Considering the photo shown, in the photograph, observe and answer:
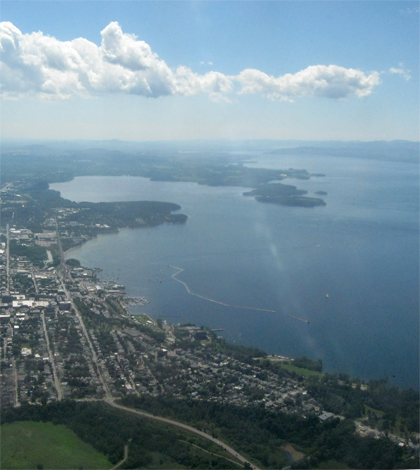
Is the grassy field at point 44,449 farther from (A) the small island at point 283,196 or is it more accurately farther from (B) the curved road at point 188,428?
(A) the small island at point 283,196

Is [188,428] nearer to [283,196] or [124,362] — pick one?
[124,362]

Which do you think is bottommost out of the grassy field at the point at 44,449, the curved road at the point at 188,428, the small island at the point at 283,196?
the curved road at the point at 188,428

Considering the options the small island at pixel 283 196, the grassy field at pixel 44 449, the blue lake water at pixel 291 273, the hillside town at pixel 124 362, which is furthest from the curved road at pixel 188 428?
the small island at pixel 283 196

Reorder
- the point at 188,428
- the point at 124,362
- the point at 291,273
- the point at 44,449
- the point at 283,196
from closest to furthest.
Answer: the point at 44,449 < the point at 188,428 < the point at 124,362 < the point at 291,273 < the point at 283,196

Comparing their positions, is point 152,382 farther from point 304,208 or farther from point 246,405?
point 304,208

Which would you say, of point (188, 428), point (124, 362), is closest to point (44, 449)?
point (188, 428)

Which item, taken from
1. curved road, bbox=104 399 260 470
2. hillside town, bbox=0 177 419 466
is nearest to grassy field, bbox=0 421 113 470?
hillside town, bbox=0 177 419 466

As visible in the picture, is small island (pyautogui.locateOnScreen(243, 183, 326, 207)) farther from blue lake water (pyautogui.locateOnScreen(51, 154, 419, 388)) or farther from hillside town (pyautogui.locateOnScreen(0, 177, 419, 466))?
hillside town (pyautogui.locateOnScreen(0, 177, 419, 466))

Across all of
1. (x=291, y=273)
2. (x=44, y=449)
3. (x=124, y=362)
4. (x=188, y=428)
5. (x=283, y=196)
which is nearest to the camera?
(x=44, y=449)
